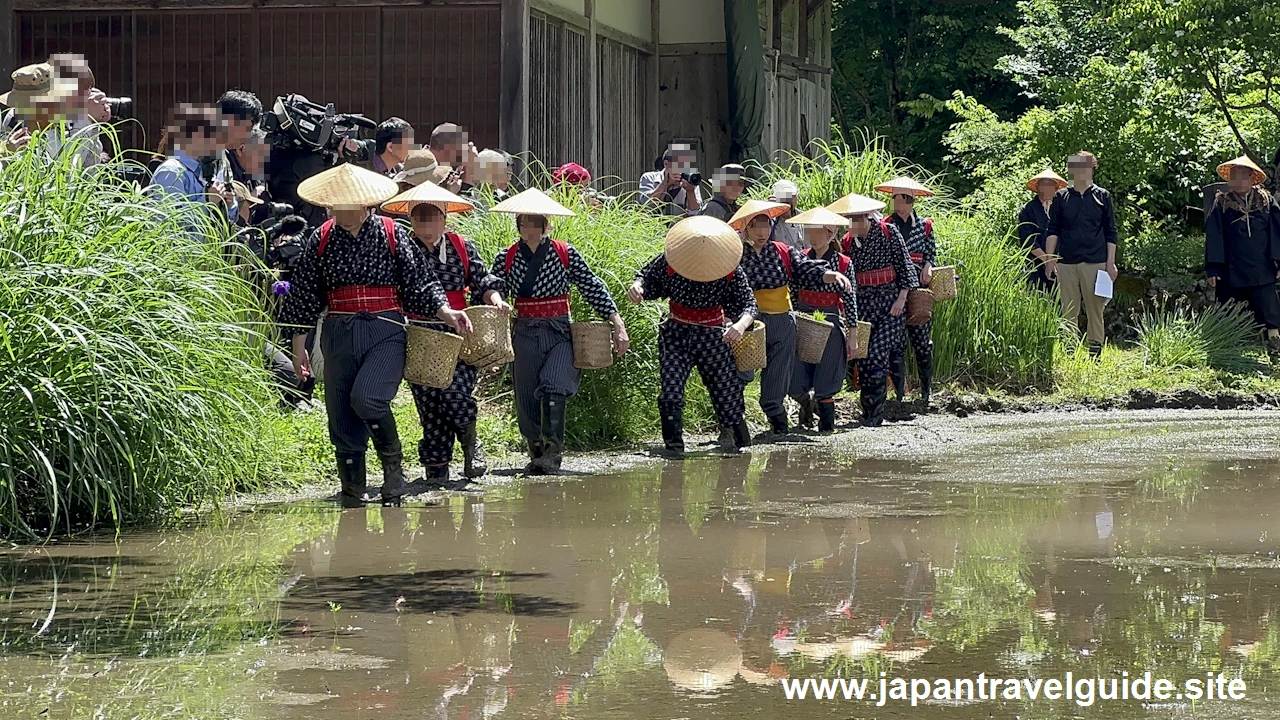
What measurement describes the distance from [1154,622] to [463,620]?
225cm

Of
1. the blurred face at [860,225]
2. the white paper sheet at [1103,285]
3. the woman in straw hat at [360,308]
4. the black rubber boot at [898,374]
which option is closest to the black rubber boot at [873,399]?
the black rubber boot at [898,374]

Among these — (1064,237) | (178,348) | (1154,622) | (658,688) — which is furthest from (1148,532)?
(1064,237)

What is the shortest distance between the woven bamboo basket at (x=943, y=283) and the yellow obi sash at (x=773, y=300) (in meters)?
1.94

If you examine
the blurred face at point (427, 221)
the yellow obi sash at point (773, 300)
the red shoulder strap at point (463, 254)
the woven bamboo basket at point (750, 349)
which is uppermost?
the blurred face at point (427, 221)

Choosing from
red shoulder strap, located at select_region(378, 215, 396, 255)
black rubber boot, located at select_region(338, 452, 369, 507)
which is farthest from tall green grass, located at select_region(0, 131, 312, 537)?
red shoulder strap, located at select_region(378, 215, 396, 255)

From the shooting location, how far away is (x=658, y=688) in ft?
17.1

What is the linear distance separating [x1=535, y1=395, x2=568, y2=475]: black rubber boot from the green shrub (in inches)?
272

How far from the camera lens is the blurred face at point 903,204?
13.7 metres

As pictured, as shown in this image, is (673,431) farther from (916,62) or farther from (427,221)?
(916,62)

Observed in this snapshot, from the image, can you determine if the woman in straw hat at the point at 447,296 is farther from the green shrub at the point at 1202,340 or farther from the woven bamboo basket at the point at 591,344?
the green shrub at the point at 1202,340

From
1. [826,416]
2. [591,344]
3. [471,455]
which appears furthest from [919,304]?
[471,455]

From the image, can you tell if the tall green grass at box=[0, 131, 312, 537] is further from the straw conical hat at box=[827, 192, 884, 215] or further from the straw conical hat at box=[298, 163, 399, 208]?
the straw conical hat at box=[827, 192, 884, 215]

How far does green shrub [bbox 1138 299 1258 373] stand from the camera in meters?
15.6

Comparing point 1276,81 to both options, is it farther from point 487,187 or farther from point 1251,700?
point 1251,700
